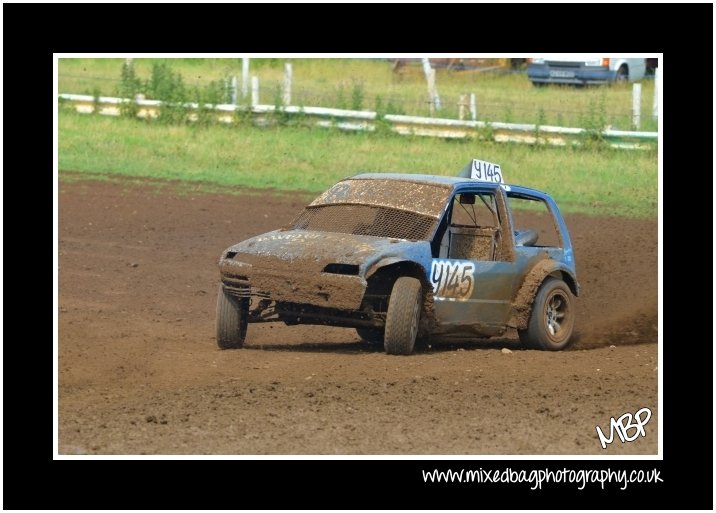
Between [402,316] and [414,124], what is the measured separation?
39.1 ft

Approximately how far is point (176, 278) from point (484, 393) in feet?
18.8

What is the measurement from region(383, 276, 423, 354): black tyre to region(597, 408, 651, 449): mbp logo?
2.07m

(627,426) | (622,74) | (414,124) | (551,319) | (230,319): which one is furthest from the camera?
(622,74)

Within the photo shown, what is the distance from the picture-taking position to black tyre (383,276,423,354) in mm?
10359

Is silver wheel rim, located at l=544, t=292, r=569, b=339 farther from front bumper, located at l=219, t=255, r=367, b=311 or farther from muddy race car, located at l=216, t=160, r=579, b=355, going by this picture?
front bumper, located at l=219, t=255, r=367, b=311

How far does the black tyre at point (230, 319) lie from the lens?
35.1 feet

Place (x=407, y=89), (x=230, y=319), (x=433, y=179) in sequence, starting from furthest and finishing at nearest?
(x=407, y=89) → (x=433, y=179) → (x=230, y=319)

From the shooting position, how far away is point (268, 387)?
9562mm

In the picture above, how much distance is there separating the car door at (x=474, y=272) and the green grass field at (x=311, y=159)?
8108 mm

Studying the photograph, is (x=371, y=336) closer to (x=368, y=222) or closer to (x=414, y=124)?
(x=368, y=222)

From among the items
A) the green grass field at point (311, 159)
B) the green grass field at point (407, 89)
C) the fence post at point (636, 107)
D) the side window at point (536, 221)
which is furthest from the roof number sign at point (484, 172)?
the fence post at point (636, 107)

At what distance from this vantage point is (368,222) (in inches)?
441

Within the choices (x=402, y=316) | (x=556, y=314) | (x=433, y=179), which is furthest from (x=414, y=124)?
(x=402, y=316)

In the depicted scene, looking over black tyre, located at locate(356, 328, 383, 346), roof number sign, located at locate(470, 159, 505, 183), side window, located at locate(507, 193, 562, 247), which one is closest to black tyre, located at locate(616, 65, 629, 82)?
side window, located at locate(507, 193, 562, 247)
